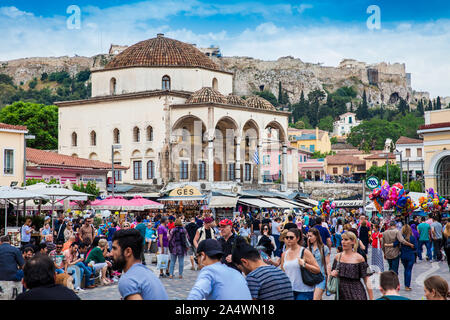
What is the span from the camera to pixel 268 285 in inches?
250

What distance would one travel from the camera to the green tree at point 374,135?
394 ft

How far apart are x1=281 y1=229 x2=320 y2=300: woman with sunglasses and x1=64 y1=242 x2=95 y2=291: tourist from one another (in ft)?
22.6

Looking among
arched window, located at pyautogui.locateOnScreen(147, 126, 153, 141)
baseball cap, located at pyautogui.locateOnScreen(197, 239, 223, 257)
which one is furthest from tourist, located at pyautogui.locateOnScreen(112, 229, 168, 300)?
arched window, located at pyautogui.locateOnScreen(147, 126, 153, 141)

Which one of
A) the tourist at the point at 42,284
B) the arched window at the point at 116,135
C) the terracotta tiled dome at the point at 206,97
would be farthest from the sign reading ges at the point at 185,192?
the tourist at the point at 42,284

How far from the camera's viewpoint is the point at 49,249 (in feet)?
49.1

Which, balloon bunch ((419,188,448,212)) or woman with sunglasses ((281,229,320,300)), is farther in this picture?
balloon bunch ((419,188,448,212))

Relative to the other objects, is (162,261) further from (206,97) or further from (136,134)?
(136,134)

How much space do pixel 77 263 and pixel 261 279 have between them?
354 inches

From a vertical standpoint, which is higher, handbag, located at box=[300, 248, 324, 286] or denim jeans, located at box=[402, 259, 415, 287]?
handbag, located at box=[300, 248, 324, 286]

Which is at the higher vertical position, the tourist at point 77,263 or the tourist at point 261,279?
the tourist at point 261,279

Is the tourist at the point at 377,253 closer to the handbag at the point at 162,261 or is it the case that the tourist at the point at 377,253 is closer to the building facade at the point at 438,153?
the handbag at the point at 162,261

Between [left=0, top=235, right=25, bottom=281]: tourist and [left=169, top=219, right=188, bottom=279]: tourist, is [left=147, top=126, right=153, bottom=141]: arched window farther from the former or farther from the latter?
[left=0, top=235, right=25, bottom=281]: tourist

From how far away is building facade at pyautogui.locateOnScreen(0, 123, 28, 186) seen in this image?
34625 mm
